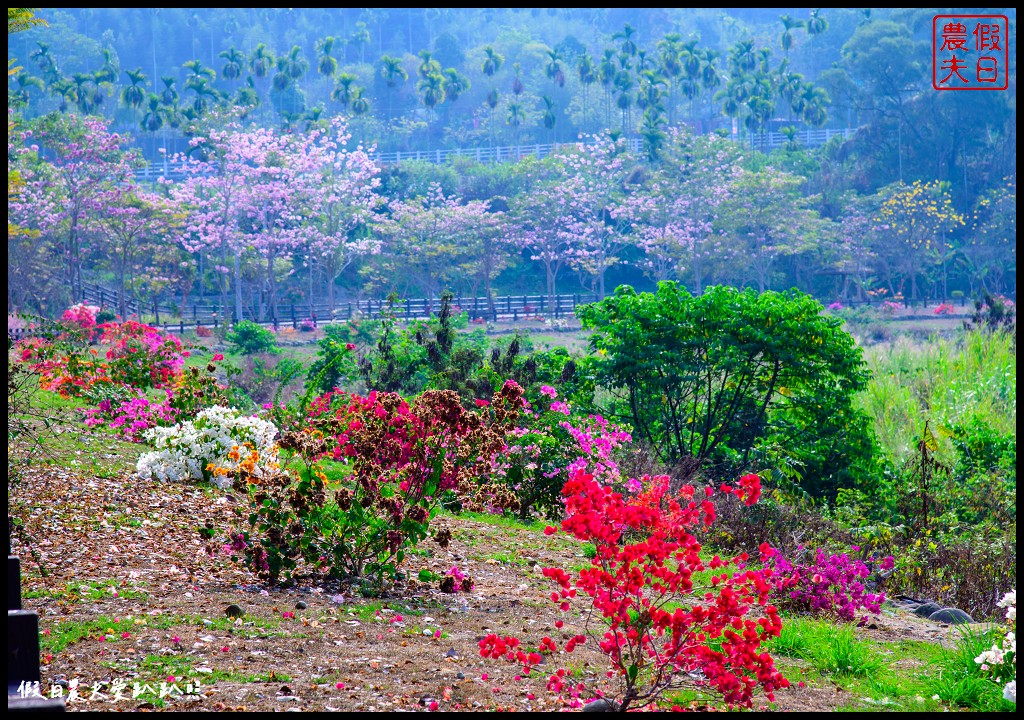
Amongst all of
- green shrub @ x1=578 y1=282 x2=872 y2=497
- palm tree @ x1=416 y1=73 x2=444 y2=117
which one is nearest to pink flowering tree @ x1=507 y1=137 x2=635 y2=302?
palm tree @ x1=416 y1=73 x2=444 y2=117

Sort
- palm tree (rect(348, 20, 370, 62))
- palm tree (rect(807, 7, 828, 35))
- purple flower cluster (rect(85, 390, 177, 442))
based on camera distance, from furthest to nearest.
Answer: palm tree (rect(348, 20, 370, 62)), palm tree (rect(807, 7, 828, 35)), purple flower cluster (rect(85, 390, 177, 442))

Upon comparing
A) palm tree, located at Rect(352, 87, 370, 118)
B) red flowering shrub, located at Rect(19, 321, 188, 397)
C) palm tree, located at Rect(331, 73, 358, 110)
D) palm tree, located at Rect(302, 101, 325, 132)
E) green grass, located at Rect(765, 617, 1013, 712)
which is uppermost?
palm tree, located at Rect(331, 73, 358, 110)

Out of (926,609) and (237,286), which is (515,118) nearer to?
(237,286)

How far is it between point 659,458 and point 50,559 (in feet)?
24.0

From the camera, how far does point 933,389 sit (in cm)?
1680

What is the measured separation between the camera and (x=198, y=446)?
28.5ft

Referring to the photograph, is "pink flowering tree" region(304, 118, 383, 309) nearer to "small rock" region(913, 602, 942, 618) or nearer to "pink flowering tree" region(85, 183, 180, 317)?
"pink flowering tree" region(85, 183, 180, 317)

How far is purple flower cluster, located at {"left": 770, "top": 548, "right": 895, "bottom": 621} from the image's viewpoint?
260 inches

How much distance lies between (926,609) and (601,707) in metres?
4.25

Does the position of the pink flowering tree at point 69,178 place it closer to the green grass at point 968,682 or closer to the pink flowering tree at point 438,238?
the pink flowering tree at point 438,238

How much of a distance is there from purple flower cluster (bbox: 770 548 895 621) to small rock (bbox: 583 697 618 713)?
272cm

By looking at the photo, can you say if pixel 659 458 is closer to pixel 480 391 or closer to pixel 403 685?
pixel 480 391

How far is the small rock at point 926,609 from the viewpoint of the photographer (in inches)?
289

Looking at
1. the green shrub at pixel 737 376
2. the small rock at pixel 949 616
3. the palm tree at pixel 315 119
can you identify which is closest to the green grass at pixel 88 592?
the small rock at pixel 949 616
